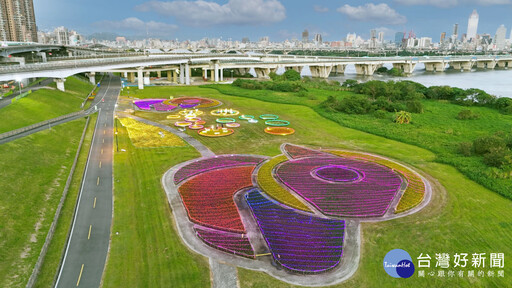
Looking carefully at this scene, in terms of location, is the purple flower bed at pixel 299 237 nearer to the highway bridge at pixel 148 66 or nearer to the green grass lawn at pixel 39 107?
the green grass lawn at pixel 39 107

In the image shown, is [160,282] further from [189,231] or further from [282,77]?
[282,77]

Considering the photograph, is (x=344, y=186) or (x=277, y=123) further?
(x=277, y=123)

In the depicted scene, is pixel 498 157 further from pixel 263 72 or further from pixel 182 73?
pixel 263 72

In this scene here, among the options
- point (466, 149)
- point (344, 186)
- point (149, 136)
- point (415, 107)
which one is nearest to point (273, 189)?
point (344, 186)

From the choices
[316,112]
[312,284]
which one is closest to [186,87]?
[316,112]

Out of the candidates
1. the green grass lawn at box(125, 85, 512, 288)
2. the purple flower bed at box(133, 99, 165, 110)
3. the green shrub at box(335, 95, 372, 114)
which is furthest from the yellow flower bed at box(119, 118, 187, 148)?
the green shrub at box(335, 95, 372, 114)

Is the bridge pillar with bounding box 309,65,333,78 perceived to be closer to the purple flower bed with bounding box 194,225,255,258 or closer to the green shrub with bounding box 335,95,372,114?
the green shrub with bounding box 335,95,372,114
